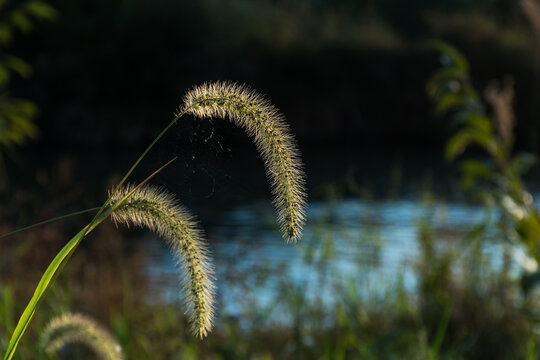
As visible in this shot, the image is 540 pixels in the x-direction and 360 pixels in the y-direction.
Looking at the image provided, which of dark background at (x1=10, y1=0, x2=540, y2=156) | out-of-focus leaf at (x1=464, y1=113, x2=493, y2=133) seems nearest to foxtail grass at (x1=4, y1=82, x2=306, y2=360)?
out-of-focus leaf at (x1=464, y1=113, x2=493, y2=133)

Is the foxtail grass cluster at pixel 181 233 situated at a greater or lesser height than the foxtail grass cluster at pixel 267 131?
lesser

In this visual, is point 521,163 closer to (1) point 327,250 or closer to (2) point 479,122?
(2) point 479,122

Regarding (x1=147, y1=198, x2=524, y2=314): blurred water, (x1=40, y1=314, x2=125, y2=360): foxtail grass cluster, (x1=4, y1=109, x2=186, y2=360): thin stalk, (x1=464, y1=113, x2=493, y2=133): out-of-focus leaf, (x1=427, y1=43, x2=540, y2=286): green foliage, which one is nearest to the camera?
(x1=4, y1=109, x2=186, y2=360): thin stalk

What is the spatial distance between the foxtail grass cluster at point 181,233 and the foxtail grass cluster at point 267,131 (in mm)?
111

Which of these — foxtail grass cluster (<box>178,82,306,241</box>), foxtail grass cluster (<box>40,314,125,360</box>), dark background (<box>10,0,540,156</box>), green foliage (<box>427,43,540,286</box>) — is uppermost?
dark background (<box>10,0,540,156</box>)

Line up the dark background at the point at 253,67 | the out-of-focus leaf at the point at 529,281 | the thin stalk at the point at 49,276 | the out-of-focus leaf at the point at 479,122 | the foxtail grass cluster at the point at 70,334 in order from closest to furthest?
the thin stalk at the point at 49,276 → the foxtail grass cluster at the point at 70,334 → the out-of-focus leaf at the point at 529,281 → the out-of-focus leaf at the point at 479,122 → the dark background at the point at 253,67

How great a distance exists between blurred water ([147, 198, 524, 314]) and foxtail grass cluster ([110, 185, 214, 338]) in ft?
1.40

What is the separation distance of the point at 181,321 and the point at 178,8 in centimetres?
1632

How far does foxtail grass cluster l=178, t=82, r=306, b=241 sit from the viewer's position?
2.78ft

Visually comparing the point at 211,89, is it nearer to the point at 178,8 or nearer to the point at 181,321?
the point at 181,321

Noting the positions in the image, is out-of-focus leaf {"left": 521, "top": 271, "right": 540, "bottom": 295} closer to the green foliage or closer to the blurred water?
the green foliage

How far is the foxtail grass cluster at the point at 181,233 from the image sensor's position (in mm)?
876

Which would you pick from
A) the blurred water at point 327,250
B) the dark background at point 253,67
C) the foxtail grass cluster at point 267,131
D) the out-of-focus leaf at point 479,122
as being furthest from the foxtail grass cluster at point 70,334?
the dark background at point 253,67

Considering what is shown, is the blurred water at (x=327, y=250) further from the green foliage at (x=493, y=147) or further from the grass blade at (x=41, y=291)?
the green foliage at (x=493, y=147)
